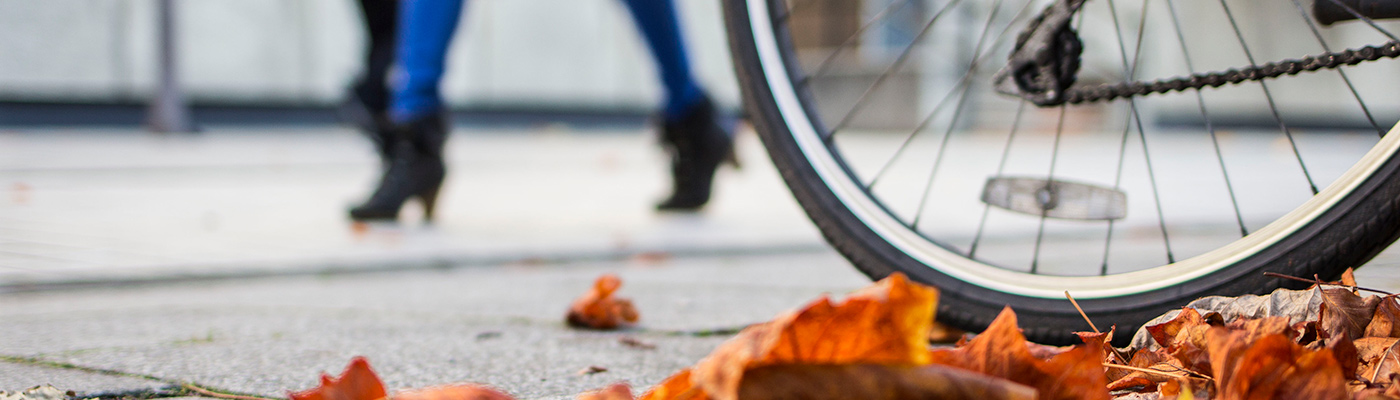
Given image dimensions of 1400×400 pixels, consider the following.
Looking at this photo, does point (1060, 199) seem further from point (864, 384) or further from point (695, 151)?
point (695, 151)

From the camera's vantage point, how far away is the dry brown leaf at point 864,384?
22.4 inches

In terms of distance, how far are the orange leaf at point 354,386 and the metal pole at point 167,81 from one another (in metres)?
6.14

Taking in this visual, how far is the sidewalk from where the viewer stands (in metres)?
2.06

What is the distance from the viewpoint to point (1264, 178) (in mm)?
4477

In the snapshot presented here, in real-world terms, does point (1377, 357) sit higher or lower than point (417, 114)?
lower

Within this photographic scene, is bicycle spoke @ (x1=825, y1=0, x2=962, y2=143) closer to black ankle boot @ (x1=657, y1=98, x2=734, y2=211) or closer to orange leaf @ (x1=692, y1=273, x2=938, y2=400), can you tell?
orange leaf @ (x1=692, y1=273, x2=938, y2=400)

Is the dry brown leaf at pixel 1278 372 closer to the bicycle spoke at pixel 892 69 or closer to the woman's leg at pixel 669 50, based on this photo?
the bicycle spoke at pixel 892 69

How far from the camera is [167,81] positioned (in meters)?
6.15

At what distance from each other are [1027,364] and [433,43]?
2074mm

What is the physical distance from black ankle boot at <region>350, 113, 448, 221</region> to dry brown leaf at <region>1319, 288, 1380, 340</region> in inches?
85.0

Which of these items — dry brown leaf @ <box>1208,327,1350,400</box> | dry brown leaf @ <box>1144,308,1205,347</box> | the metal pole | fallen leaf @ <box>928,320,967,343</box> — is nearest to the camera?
dry brown leaf @ <box>1208,327,1350,400</box>

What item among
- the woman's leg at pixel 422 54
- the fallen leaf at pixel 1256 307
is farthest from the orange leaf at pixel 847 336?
the woman's leg at pixel 422 54

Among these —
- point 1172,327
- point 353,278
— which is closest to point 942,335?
point 1172,327

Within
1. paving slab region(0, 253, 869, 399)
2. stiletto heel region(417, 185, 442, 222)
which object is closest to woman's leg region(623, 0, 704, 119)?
stiletto heel region(417, 185, 442, 222)
